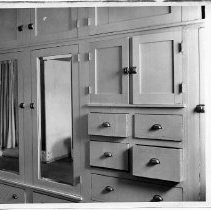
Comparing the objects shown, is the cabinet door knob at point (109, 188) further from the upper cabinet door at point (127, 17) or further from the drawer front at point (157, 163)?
the upper cabinet door at point (127, 17)

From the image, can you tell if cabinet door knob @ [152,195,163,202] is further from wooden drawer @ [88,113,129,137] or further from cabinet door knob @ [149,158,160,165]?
wooden drawer @ [88,113,129,137]

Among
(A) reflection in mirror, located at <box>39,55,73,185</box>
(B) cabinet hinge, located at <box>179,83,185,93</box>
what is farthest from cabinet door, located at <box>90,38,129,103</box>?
(B) cabinet hinge, located at <box>179,83,185,93</box>

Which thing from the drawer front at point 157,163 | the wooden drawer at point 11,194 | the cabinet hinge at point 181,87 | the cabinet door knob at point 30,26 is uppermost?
the cabinet door knob at point 30,26

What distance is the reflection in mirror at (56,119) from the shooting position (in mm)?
2016

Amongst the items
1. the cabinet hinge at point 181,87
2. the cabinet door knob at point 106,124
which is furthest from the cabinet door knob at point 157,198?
the cabinet hinge at point 181,87

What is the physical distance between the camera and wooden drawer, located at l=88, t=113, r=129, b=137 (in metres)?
1.68

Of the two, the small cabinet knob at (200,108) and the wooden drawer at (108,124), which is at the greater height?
the small cabinet knob at (200,108)

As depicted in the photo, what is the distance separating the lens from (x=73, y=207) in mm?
534

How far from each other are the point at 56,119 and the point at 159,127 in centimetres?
93

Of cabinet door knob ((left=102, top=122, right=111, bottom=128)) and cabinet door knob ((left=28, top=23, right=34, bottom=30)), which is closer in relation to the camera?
cabinet door knob ((left=102, top=122, right=111, bottom=128))

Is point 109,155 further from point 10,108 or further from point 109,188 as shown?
point 10,108

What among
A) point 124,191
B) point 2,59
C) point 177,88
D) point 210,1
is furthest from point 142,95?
point 2,59

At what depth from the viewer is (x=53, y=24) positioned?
6.69ft

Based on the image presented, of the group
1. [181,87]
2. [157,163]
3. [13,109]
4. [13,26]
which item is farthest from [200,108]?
[13,26]
